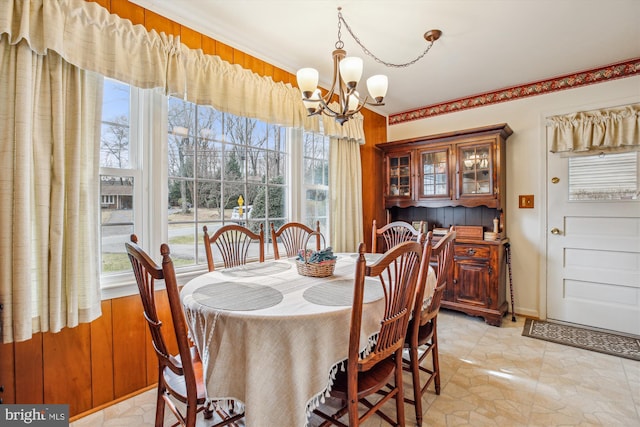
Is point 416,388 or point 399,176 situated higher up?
point 399,176

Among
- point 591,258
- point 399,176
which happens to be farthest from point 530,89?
point 591,258

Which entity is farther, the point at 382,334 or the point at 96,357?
the point at 96,357

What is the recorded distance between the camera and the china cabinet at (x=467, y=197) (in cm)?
314

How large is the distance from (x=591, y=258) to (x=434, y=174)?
169 centimetres

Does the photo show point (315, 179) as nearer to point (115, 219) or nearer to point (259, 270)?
point (259, 270)

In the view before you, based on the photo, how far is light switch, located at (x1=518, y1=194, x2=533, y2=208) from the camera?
3295mm

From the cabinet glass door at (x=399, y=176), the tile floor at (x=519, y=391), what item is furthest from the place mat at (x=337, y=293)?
the cabinet glass door at (x=399, y=176)

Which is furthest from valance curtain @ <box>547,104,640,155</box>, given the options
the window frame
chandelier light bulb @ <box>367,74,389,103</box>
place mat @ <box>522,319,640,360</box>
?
the window frame

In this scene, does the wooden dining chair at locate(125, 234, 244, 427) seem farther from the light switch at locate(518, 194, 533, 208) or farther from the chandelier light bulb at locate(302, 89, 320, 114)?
the light switch at locate(518, 194, 533, 208)

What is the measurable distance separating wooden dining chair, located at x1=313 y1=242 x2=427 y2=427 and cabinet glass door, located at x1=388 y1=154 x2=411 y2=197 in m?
2.52

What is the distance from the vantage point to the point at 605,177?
2893 millimetres

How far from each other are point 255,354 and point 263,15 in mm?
2182

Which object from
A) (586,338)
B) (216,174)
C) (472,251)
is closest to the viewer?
(216,174)

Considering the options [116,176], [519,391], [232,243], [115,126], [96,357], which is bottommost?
[519,391]
